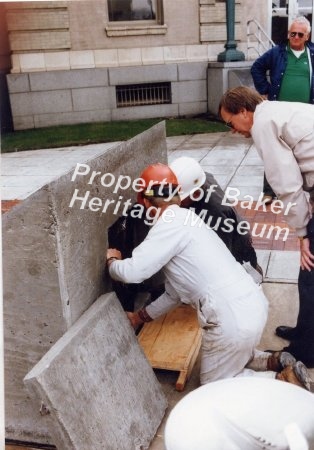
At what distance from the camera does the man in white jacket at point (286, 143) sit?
2922mm

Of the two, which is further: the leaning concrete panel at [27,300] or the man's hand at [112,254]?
the man's hand at [112,254]

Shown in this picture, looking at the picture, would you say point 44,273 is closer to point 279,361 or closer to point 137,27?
point 279,361

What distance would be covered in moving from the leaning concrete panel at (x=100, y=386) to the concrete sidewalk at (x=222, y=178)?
0.68 feet

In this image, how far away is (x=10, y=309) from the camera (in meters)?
2.65

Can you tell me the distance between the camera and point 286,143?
9.71 ft

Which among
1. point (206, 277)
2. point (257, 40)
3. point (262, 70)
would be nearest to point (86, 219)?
point (206, 277)

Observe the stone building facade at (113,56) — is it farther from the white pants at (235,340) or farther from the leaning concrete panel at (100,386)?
the white pants at (235,340)

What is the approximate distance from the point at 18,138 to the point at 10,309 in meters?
9.13

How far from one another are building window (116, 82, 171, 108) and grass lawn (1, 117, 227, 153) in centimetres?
61

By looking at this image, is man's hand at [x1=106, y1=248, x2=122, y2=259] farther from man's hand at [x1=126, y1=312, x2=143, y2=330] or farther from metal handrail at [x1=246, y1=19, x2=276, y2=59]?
metal handrail at [x1=246, y1=19, x2=276, y2=59]

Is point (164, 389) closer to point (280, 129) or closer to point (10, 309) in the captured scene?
point (10, 309)

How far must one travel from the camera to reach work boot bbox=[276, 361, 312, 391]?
2902 mm

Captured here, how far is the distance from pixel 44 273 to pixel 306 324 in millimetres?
1774

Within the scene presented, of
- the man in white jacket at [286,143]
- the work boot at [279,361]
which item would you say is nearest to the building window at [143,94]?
the man in white jacket at [286,143]
